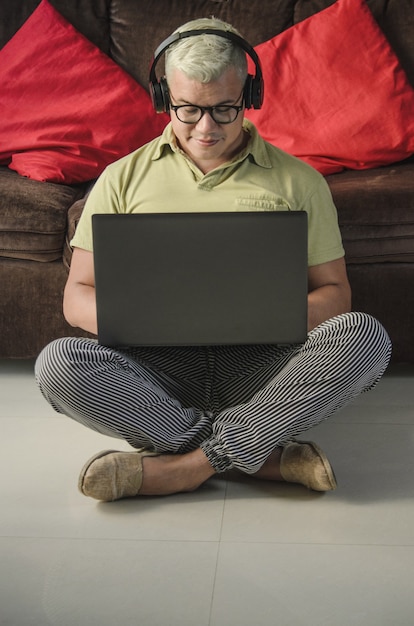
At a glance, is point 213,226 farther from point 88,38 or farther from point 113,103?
point 88,38

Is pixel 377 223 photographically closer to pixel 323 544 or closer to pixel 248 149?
pixel 248 149

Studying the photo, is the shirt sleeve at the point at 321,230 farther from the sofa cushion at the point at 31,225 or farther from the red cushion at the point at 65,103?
the red cushion at the point at 65,103

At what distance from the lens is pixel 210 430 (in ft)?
5.82

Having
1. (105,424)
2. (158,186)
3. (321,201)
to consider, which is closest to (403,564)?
(105,424)

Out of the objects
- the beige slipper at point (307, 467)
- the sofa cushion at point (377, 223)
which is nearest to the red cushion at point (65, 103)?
the sofa cushion at point (377, 223)

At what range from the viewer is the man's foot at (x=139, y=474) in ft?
5.60

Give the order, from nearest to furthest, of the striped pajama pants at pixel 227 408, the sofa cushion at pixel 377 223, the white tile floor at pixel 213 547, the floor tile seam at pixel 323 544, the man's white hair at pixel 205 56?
1. the white tile floor at pixel 213 547
2. the floor tile seam at pixel 323 544
3. the striped pajama pants at pixel 227 408
4. the man's white hair at pixel 205 56
5. the sofa cushion at pixel 377 223

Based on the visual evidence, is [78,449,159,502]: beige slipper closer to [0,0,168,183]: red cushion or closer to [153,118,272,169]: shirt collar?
[153,118,272,169]: shirt collar

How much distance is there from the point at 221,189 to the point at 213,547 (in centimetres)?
72

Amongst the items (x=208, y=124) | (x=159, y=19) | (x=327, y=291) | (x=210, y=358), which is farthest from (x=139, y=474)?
(x=159, y=19)

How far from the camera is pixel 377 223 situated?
2.37 metres

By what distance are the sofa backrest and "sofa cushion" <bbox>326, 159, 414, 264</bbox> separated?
0.63 m

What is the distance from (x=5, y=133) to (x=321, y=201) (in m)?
1.19

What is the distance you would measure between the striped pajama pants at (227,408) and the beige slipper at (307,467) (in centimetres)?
4
